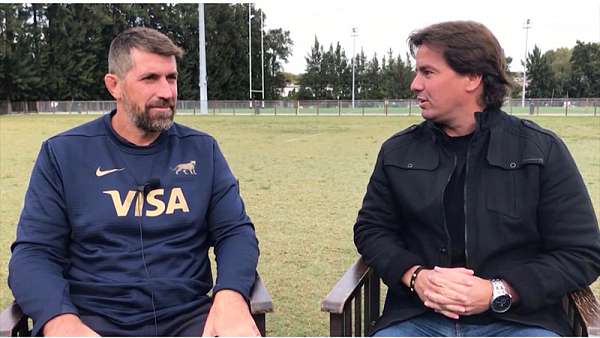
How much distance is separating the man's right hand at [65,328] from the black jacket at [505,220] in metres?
1.07

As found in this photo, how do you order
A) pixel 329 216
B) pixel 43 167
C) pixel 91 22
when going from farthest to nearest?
pixel 91 22, pixel 329 216, pixel 43 167

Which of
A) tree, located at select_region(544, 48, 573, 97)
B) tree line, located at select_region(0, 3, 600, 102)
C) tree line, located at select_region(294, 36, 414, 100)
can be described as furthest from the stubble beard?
tree line, located at select_region(294, 36, 414, 100)

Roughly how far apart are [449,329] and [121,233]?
1.29 meters

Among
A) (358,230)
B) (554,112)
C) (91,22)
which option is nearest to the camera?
(358,230)

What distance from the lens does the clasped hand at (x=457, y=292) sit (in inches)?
84.0

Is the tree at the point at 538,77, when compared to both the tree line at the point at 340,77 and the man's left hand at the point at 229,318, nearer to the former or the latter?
the tree line at the point at 340,77

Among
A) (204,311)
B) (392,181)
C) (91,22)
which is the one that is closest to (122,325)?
(204,311)

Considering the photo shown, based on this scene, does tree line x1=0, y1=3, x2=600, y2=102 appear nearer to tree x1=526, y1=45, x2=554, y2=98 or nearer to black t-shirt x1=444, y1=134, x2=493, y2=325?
tree x1=526, y1=45, x2=554, y2=98

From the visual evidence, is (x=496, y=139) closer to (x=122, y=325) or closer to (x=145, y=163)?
(x=145, y=163)

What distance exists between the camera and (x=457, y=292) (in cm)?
213

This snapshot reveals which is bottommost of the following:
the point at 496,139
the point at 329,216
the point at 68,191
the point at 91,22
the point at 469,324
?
the point at 329,216

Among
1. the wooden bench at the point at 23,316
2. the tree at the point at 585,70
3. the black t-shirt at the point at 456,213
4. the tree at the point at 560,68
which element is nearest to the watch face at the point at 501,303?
the black t-shirt at the point at 456,213

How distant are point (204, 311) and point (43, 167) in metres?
0.84

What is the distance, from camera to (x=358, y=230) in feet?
8.21
